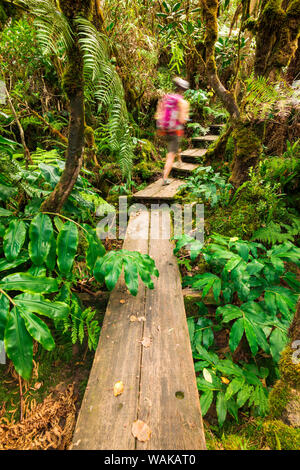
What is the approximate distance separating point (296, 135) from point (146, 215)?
382cm

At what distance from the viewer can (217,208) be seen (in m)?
3.70

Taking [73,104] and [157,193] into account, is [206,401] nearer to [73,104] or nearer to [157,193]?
[73,104]

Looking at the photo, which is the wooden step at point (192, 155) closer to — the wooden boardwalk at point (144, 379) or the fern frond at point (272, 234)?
the fern frond at point (272, 234)

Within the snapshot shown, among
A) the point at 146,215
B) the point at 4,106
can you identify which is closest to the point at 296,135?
the point at 146,215

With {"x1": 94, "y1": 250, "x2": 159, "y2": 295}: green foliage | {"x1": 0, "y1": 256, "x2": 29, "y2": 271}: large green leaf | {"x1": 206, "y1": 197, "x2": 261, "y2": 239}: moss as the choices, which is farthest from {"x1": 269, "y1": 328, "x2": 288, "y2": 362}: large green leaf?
{"x1": 0, "y1": 256, "x2": 29, "y2": 271}: large green leaf

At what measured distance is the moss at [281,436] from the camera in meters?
1.38

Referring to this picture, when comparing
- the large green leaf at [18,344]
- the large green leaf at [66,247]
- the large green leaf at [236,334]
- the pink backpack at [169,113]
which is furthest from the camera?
the pink backpack at [169,113]

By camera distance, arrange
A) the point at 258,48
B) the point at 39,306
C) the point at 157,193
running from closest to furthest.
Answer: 1. the point at 39,306
2. the point at 258,48
3. the point at 157,193

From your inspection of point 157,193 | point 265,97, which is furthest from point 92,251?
point 265,97

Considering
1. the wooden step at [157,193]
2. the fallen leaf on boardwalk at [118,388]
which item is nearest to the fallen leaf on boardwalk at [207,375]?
the fallen leaf on boardwalk at [118,388]

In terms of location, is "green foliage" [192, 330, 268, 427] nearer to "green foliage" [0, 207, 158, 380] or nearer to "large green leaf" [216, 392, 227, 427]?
"large green leaf" [216, 392, 227, 427]

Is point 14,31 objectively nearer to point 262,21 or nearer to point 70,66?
point 70,66

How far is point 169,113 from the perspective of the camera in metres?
4.10

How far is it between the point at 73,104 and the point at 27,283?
1.34 metres
